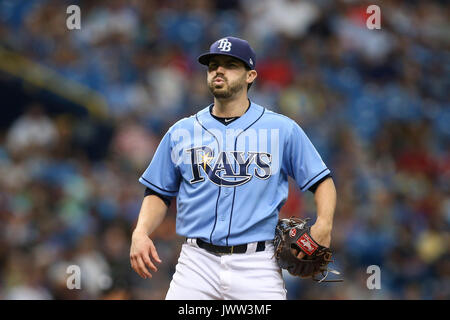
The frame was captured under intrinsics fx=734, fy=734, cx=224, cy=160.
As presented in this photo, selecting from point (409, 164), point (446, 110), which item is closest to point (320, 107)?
point (409, 164)

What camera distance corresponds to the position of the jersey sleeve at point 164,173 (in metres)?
3.58

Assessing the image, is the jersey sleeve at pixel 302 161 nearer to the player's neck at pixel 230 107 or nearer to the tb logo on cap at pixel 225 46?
the player's neck at pixel 230 107

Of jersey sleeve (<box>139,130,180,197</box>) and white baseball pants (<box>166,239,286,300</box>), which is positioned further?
jersey sleeve (<box>139,130,180,197</box>)

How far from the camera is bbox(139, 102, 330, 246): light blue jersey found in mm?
3369

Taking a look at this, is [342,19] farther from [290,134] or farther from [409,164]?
[290,134]

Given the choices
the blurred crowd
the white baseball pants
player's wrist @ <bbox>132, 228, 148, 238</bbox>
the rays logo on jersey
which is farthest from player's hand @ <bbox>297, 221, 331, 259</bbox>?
the blurred crowd

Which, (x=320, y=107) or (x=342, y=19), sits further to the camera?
(x=342, y=19)

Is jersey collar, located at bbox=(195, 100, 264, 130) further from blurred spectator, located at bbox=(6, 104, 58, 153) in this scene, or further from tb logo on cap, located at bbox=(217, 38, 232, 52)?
blurred spectator, located at bbox=(6, 104, 58, 153)

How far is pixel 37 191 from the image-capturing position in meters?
7.50

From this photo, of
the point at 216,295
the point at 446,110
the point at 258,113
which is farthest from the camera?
the point at 446,110

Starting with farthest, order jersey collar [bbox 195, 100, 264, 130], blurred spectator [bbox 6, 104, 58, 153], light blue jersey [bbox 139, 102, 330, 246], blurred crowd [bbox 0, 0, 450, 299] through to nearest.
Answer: blurred spectator [bbox 6, 104, 58, 153] < blurred crowd [bbox 0, 0, 450, 299] < jersey collar [bbox 195, 100, 264, 130] < light blue jersey [bbox 139, 102, 330, 246]

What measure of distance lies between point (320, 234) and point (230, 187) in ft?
1.52

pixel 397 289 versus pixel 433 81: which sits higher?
pixel 433 81

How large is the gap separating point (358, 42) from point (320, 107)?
1.44 meters
